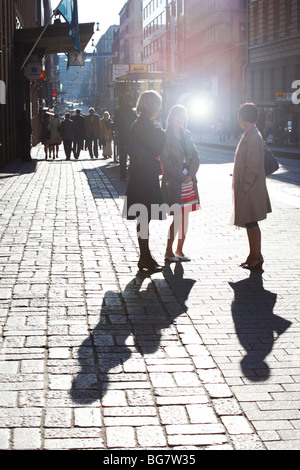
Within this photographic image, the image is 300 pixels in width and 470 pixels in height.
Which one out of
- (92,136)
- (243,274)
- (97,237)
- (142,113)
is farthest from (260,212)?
(92,136)

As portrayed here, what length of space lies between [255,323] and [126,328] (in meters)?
0.99

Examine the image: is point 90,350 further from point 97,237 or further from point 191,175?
point 97,237

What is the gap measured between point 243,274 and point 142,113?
75.4 inches

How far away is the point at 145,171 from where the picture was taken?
27.1 feet

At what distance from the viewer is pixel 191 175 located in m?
8.69

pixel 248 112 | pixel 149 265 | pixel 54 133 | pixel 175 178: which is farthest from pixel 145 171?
pixel 54 133

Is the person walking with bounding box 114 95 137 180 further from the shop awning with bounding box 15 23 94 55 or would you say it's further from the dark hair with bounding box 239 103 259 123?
the dark hair with bounding box 239 103 259 123

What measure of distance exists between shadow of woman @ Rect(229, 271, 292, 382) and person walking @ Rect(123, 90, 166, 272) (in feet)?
3.64

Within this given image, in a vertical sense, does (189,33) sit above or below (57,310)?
above

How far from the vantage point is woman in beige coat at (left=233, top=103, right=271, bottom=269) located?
838cm

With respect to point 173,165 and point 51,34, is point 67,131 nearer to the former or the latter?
point 51,34

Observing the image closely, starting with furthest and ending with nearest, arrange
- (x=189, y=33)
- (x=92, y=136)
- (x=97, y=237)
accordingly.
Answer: (x=189, y=33), (x=92, y=136), (x=97, y=237)

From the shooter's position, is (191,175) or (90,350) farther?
(191,175)

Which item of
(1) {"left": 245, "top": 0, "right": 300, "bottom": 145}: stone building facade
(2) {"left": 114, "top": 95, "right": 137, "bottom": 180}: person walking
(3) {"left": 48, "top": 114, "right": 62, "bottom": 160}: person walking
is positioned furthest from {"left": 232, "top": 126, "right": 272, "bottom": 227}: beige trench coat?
(1) {"left": 245, "top": 0, "right": 300, "bottom": 145}: stone building facade
